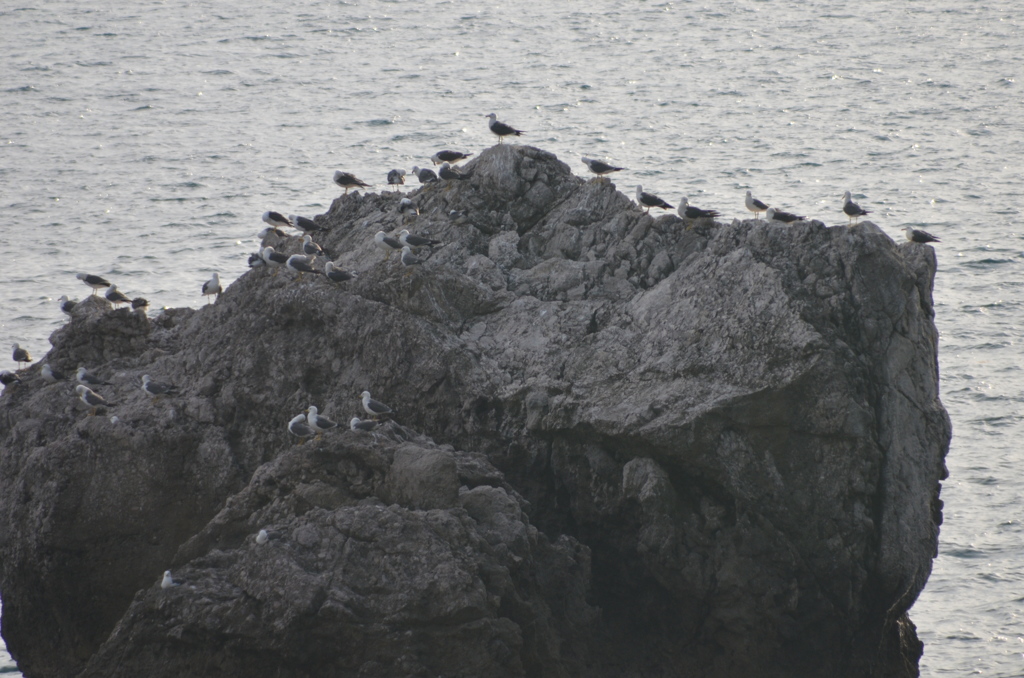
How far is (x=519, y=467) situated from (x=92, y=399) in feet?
25.2

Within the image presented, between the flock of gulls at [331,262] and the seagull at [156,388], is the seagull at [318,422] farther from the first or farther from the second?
the seagull at [156,388]

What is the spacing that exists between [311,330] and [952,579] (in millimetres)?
16158

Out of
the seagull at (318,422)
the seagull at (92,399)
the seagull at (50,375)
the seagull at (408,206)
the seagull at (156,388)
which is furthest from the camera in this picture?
the seagull at (408,206)

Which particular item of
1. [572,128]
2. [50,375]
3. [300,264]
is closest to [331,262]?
[300,264]

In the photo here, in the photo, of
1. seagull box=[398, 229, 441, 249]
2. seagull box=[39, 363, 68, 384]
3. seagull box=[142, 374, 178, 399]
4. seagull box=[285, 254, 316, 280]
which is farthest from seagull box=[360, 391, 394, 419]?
seagull box=[39, 363, 68, 384]

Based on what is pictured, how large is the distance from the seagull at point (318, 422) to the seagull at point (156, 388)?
3.52 meters

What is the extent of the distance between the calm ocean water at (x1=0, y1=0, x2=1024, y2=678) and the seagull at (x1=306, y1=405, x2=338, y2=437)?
43.9 feet

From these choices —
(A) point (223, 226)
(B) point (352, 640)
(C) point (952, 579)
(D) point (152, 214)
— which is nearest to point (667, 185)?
(A) point (223, 226)

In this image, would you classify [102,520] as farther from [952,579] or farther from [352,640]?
[952,579]

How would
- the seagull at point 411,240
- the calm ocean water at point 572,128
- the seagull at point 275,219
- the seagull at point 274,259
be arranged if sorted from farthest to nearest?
the calm ocean water at point 572,128, the seagull at point 275,219, the seagull at point 274,259, the seagull at point 411,240

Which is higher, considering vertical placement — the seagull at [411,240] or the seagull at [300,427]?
the seagull at [411,240]

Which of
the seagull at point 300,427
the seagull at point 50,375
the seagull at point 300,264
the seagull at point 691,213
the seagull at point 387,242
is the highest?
the seagull at point 691,213

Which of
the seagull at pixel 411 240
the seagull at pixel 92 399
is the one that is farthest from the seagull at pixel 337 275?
the seagull at pixel 92 399

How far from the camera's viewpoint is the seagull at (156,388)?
20.4m
